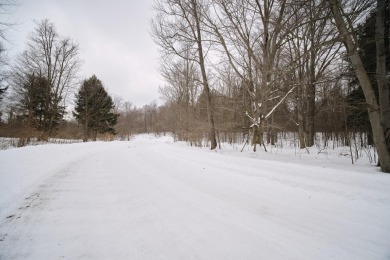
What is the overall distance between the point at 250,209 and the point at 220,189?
1.27 meters

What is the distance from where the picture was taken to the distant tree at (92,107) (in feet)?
105

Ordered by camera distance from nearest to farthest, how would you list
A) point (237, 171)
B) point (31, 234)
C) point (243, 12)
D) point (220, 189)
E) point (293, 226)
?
point (31, 234) < point (293, 226) < point (220, 189) < point (237, 171) < point (243, 12)

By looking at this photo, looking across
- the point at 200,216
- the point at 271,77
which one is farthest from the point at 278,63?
the point at 200,216

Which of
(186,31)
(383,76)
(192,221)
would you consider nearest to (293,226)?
(192,221)

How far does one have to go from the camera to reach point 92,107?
1271 inches

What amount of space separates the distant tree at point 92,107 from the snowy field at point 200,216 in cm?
2870

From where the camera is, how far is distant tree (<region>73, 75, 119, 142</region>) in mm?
31875

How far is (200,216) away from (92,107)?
111 feet

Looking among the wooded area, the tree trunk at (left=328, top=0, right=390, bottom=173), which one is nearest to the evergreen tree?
the wooded area

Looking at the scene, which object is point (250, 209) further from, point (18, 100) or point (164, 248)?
point (18, 100)

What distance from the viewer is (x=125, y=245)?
245 cm

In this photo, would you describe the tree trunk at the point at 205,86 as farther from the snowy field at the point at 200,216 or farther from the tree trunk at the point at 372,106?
the tree trunk at the point at 372,106

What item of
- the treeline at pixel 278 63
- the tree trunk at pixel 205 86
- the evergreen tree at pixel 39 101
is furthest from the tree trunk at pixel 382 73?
the evergreen tree at pixel 39 101

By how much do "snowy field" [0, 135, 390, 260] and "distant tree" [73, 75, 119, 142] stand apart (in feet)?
94.2
